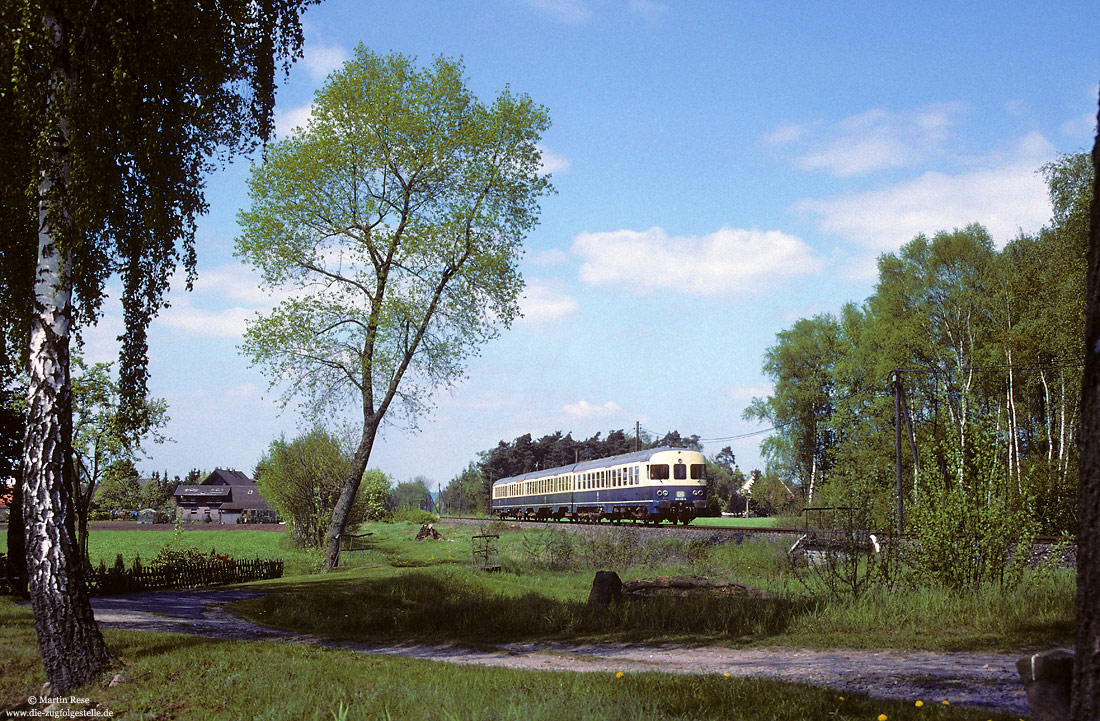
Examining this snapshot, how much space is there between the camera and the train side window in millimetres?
34031

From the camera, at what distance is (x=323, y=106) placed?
22.4m

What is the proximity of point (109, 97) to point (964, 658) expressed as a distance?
1176 centimetres

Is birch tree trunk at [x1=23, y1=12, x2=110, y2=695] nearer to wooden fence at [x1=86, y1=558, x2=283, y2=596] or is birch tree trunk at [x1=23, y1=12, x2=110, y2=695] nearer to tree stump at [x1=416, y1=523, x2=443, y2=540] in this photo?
wooden fence at [x1=86, y1=558, x2=283, y2=596]

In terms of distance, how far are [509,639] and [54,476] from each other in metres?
6.97

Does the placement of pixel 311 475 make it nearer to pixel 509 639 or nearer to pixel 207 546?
pixel 207 546

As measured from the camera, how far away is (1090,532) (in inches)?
138

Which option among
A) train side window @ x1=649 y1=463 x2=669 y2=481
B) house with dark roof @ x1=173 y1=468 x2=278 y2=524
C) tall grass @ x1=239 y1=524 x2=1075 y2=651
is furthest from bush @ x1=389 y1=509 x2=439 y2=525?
house with dark roof @ x1=173 y1=468 x2=278 y2=524

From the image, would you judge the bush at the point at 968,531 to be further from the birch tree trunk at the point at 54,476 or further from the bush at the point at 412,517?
the bush at the point at 412,517

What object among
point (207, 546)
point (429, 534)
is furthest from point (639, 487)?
point (207, 546)

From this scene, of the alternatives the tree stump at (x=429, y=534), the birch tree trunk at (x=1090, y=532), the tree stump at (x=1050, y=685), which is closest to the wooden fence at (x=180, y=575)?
the tree stump at (x=429, y=534)

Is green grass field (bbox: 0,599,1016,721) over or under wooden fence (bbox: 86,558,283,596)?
over

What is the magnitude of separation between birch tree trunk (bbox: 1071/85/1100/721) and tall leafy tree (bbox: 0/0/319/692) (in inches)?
337

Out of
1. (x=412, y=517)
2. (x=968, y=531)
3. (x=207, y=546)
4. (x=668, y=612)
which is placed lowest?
(x=412, y=517)

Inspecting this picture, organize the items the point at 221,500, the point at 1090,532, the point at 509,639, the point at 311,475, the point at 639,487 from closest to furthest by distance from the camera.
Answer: the point at 1090,532, the point at 509,639, the point at 311,475, the point at 639,487, the point at 221,500
